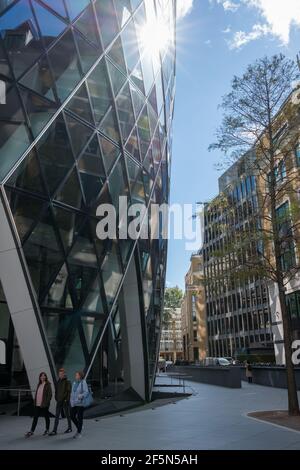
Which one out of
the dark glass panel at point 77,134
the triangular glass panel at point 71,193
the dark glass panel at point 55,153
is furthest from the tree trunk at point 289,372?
the dark glass panel at point 77,134

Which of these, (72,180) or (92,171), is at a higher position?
(92,171)

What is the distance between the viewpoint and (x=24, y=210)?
44.7 feet

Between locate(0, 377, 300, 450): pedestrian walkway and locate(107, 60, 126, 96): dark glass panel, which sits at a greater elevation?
locate(107, 60, 126, 96): dark glass panel

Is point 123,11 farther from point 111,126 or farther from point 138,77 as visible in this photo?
point 111,126

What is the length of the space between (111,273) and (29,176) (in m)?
5.67

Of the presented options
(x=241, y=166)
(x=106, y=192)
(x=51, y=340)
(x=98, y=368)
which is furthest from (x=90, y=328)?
(x=241, y=166)

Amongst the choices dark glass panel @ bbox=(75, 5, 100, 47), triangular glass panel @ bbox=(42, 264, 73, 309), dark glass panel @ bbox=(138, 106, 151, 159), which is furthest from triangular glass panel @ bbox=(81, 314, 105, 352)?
dark glass panel @ bbox=(75, 5, 100, 47)

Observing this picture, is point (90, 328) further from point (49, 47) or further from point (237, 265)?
point (49, 47)

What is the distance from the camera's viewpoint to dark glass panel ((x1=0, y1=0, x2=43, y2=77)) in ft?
43.7

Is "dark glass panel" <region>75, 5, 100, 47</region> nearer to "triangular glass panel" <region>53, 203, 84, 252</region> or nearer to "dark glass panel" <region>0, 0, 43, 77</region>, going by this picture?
"dark glass panel" <region>0, 0, 43, 77</region>

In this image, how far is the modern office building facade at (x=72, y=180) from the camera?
13422mm

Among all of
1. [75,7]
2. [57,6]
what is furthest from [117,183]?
[57,6]

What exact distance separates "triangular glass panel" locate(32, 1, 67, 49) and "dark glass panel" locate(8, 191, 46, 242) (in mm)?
5010
